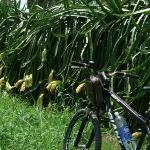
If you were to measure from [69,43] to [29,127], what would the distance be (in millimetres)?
1978

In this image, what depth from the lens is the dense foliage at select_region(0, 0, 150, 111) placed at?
21.5ft

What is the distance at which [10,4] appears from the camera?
9.67 meters

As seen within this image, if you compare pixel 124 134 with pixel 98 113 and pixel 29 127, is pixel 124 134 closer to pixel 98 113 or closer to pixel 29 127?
pixel 98 113

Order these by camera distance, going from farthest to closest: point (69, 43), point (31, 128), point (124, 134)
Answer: point (69, 43), point (31, 128), point (124, 134)

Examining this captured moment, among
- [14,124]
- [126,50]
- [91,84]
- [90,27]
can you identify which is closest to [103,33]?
[90,27]

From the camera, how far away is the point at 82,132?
16.8 feet

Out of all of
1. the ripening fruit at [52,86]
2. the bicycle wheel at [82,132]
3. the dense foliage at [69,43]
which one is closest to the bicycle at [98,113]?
the bicycle wheel at [82,132]

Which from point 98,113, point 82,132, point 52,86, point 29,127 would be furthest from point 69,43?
point 98,113

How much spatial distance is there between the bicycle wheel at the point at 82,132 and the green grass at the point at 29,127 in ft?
1.37

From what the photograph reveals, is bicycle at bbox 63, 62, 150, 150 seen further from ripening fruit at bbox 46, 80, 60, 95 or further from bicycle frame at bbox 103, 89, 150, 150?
ripening fruit at bbox 46, 80, 60, 95

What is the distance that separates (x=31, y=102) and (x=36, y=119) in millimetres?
1602

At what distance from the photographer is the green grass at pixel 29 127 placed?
5.67 metres

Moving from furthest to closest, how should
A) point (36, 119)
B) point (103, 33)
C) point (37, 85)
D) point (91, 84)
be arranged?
1. point (37, 85)
2. point (103, 33)
3. point (36, 119)
4. point (91, 84)

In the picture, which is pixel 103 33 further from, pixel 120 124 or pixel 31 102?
pixel 120 124
